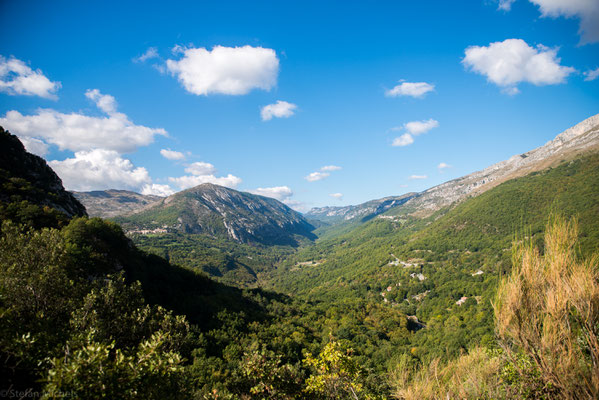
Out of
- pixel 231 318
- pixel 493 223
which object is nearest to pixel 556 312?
pixel 231 318

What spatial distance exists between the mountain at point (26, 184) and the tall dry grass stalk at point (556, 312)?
55514 mm

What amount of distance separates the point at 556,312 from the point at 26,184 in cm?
7228

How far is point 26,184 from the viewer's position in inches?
1802

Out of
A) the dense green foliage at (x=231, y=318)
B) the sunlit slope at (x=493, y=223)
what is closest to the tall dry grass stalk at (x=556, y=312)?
the dense green foliage at (x=231, y=318)

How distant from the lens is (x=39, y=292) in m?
11.9

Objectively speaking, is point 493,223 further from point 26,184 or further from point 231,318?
point 26,184

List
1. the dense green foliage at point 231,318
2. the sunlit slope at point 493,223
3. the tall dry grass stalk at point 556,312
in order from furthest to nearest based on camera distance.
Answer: the sunlit slope at point 493,223 < the dense green foliage at point 231,318 < the tall dry grass stalk at point 556,312

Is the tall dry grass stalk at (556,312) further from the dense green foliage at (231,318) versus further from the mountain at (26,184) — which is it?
the mountain at (26,184)

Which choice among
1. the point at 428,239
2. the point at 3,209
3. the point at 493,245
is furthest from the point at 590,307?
the point at 428,239

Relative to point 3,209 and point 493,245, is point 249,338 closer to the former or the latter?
point 3,209

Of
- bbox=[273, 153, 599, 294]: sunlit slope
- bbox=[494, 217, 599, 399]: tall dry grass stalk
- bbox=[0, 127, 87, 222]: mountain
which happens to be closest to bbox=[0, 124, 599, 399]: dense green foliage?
bbox=[0, 127, 87, 222]: mountain

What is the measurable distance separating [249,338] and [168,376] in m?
41.3

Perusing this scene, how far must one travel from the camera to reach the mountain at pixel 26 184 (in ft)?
127

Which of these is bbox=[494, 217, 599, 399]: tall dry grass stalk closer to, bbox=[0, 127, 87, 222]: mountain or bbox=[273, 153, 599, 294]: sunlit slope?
bbox=[0, 127, 87, 222]: mountain
